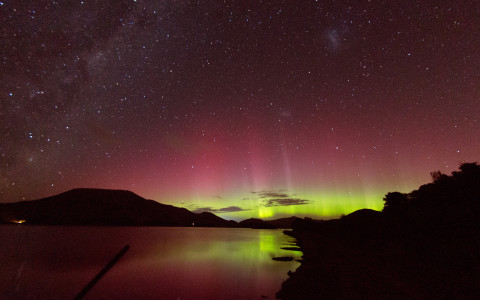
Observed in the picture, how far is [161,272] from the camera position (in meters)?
25.5

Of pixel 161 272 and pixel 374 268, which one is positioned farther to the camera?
pixel 161 272

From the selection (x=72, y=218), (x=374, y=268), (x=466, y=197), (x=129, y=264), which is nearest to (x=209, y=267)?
(x=129, y=264)

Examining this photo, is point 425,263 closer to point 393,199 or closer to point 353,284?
point 353,284

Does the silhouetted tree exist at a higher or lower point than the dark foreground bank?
higher

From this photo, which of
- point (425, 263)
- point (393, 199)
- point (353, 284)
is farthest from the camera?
point (393, 199)

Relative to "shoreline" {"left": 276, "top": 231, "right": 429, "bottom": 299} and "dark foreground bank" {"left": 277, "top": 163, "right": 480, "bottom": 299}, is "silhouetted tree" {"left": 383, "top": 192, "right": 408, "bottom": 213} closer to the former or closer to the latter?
"dark foreground bank" {"left": 277, "top": 163, "right": 480, "bottom": 299}

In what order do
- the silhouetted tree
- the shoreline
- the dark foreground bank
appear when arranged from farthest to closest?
1. the silhouetted tree
2. the dark foreground bank
3. the shoreline

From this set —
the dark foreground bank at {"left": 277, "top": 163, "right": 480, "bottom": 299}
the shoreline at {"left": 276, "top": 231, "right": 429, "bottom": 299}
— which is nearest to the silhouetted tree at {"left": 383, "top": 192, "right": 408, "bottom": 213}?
the dark foreground bank at {"left": 277, "top": 163, "right": 480, "bottom": 299}

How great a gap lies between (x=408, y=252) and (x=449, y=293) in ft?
35.2

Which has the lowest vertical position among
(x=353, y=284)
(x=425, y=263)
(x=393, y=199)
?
(x=353, y=284)

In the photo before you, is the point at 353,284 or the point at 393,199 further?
the point at 393,199

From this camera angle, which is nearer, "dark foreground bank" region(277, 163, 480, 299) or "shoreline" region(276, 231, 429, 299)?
"shoreline" region(276, 231, 429, 299)

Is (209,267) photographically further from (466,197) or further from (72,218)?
(72,218)

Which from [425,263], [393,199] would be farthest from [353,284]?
[393,199]
